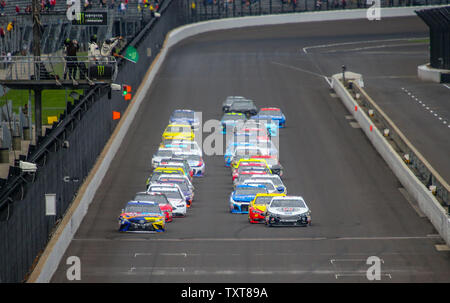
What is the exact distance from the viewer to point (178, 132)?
60.5m

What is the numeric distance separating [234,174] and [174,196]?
21.8 feet

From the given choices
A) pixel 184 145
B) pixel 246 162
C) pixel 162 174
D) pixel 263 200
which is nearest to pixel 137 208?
pixel 263 200

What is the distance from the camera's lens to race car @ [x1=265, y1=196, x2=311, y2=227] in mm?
42906

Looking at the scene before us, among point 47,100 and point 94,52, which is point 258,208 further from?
point 47,100

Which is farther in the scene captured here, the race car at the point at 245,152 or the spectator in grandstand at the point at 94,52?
the race car at the point at 245,152

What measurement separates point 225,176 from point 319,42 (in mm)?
50941

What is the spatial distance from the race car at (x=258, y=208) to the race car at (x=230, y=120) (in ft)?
67.0

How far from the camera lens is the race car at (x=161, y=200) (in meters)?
44.1

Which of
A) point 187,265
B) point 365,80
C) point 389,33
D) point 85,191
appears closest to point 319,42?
point 389,33

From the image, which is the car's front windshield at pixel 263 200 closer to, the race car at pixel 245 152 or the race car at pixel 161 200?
the race car at pixel 161 200

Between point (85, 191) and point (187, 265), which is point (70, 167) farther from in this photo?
point (187, 265)

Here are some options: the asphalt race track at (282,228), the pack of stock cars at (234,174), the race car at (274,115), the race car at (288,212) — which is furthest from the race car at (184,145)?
the race car at (288,212)

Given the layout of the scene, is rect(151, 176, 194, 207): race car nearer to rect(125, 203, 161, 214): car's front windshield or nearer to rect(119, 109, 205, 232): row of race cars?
rect(119, 109, 205, 232): row of race cars

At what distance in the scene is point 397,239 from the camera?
41.7 meters
